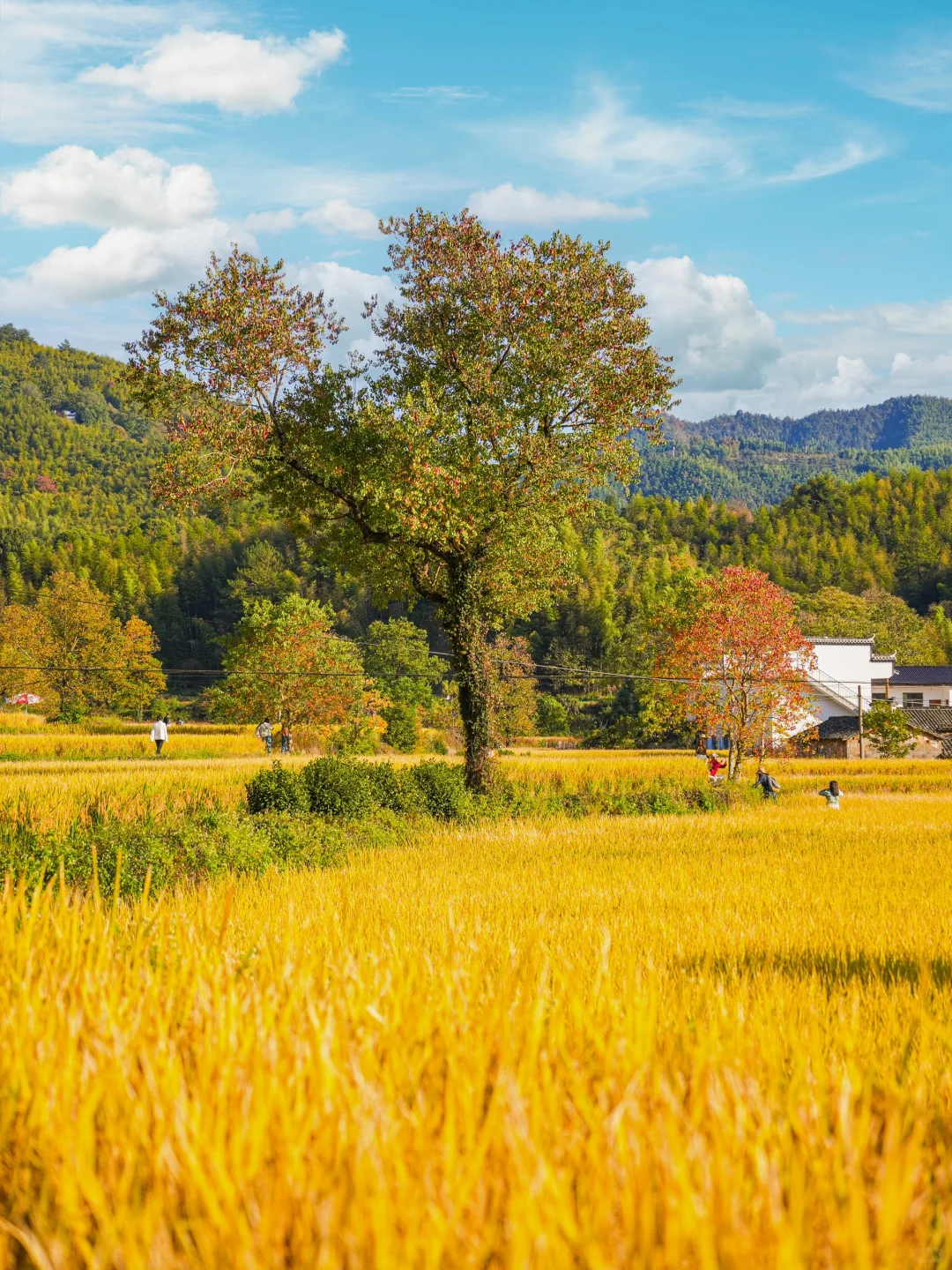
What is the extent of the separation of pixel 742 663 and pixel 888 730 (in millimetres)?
26623

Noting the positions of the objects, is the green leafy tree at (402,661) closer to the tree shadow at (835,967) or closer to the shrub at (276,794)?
the shrub at (276,794)

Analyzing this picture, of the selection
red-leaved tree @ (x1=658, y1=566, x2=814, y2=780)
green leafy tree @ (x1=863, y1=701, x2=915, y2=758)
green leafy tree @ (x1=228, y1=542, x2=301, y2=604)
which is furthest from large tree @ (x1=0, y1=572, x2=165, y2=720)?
red-leaved tree @ (x1=658, y1=566, x2=814, y2=780)

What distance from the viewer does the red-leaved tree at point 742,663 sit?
3788cm

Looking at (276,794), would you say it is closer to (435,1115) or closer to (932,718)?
(435,1115)

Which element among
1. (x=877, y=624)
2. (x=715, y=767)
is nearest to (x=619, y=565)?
(x=877, y=624)

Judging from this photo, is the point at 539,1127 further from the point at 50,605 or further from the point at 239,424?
the point at 50,605

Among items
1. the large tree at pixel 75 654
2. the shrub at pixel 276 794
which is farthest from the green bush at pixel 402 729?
the shrub at pixel 276 794

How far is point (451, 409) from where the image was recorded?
79.8 ft

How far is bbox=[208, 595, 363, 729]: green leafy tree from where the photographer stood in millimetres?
58438

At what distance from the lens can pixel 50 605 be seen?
3292 inches

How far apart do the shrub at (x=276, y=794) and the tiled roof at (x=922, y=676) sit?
71.9 metres

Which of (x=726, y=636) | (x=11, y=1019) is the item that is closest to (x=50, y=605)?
(x=726, y=636)

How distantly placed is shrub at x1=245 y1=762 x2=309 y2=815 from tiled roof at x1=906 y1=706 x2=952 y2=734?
6204cm

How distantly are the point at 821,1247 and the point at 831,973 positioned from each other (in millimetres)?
5549
